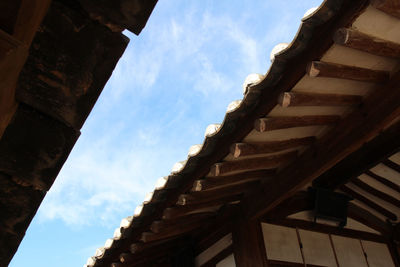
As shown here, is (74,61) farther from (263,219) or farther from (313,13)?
(263,219)

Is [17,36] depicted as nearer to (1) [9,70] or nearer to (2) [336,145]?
(1) [9,70]

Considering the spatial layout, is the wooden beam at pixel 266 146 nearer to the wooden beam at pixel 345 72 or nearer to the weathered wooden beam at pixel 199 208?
the wooden beam at pixel 345 72

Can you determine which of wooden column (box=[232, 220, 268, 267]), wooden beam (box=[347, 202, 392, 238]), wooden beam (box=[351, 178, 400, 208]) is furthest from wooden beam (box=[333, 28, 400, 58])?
wooden beam (box=[347, 202, 392, 238])

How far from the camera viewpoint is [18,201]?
1557 mm

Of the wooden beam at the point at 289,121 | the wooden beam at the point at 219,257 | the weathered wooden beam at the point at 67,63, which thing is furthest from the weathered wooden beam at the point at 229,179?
the weathered wooden beam at the point at 67,63

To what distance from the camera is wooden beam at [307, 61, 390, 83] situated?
2516mm

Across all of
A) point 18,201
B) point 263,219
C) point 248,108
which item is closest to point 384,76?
point 248,108

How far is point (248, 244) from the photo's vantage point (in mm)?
4531

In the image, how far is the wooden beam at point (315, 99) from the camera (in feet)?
9.06

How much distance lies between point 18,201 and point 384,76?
9.76 ft

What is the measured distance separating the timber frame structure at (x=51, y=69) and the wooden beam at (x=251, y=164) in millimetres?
2240

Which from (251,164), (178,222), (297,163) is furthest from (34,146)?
(178,222)

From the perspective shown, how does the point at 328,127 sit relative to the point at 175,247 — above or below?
above

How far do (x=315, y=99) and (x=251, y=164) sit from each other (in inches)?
45.2
